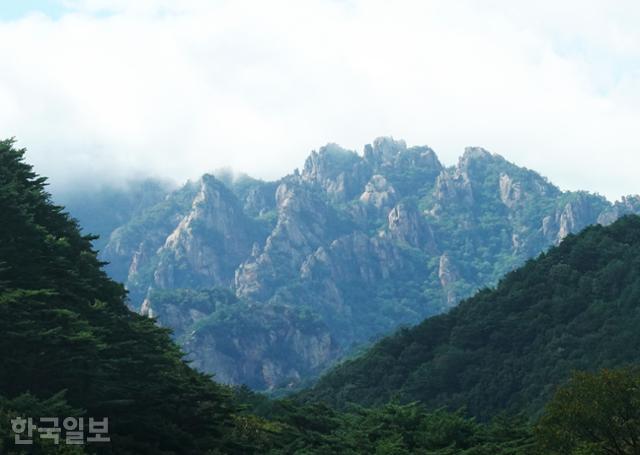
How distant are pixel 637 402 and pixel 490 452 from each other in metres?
11.9

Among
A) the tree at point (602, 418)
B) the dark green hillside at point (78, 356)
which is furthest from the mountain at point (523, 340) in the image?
the dark green hillside at point (78, 356)

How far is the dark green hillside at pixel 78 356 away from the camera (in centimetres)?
3791

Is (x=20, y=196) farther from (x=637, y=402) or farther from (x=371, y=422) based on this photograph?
(x=637, y=402)

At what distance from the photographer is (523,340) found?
429 ft

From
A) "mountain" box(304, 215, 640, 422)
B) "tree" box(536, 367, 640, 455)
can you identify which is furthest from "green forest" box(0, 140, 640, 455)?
"mountain" box(304, 215, 640, 422)

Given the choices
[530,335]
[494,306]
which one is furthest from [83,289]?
[494,306]

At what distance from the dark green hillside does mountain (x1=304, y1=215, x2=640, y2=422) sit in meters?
59.6

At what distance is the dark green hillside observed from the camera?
3791 cm

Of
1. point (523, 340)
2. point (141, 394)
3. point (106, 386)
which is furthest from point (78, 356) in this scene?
point (523, 340)

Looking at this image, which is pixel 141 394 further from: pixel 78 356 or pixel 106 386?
pixel 78 356

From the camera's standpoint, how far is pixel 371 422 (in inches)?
2288

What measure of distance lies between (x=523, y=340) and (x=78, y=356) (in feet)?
333

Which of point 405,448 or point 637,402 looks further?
point 405,448

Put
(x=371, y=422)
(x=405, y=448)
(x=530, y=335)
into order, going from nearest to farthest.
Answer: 1. (x=405, y=448)
2. (x=371, y=422)
3. (x=530, y=335)
